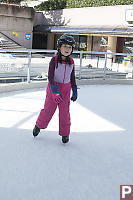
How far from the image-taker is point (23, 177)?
2.56 metres

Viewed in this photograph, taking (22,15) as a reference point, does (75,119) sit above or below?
below

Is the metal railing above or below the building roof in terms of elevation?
below

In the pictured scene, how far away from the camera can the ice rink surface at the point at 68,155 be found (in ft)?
7.88

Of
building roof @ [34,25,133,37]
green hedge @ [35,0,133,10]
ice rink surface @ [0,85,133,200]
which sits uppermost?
green hedge @ [35,0,133,10]

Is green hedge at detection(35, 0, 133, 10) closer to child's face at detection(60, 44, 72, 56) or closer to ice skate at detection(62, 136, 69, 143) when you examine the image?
child's face at detection(60, 44, 72, 56)

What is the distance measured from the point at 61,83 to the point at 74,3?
23114mm

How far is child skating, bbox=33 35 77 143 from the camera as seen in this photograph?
3.18 meters

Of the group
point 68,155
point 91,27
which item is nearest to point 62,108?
point 68,155

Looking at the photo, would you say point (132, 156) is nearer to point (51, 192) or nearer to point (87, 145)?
point (87, 145)

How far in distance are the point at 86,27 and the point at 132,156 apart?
19.1 metres

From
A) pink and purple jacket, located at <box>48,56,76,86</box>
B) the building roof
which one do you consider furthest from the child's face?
the building roof

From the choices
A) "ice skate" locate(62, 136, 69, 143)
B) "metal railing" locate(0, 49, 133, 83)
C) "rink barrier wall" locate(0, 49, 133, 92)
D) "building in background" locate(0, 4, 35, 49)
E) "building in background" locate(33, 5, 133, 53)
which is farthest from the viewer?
"building in background" locate(0, 4, 35, 49)

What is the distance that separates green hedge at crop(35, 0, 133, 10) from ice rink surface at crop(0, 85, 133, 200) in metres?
17.7

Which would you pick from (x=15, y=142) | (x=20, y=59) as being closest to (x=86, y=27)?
(x=20, y=59)
